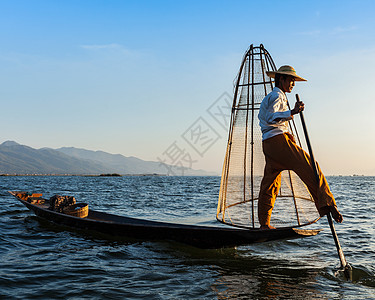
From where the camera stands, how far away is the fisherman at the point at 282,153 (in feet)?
15.9

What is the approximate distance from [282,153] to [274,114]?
0.61m

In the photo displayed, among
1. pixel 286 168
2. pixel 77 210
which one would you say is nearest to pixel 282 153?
pixel 286 168

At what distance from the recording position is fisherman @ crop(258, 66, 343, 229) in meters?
4.85

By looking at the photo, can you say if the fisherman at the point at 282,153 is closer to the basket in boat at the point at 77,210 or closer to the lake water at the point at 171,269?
the lake water at the point at 171,269

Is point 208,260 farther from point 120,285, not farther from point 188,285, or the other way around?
point 120,285

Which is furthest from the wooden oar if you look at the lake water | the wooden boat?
the wooden boat

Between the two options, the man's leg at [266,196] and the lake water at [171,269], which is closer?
the lake water at [171,269]

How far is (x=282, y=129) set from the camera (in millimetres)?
5273

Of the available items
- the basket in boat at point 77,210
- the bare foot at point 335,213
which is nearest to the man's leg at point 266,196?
the bare foot at point 335,213

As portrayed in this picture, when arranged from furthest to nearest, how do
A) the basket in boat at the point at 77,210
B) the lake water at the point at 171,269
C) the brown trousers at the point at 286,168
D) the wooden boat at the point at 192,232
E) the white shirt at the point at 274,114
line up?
the basket in boat at the point at 77,210 → the wooden boat at the point at 192,232 → the white shirt at the point at 274,114 → the brown trousers at the point at 286,168 → the lake water at the point at 171,269

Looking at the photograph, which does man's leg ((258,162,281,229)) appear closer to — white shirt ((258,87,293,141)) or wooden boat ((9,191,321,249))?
wooden boat ((9,191,321,249))

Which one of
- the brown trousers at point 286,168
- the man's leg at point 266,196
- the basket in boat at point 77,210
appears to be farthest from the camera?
the basket in boat at point 77,210

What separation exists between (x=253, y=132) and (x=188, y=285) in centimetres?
342

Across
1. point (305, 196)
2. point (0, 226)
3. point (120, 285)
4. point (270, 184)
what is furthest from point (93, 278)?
point (0, 226)
